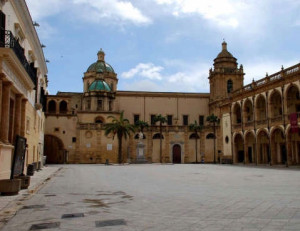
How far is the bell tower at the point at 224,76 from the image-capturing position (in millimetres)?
63622

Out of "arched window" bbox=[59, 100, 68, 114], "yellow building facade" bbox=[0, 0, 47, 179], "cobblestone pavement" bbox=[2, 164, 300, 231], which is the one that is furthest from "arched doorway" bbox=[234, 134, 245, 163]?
"cobblestone pavement" bbox=[2, 164, 300, 231]

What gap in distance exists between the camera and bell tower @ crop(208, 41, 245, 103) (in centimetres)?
6362

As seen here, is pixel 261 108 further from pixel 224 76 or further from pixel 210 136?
pixel 224 76

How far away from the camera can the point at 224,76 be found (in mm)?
64062

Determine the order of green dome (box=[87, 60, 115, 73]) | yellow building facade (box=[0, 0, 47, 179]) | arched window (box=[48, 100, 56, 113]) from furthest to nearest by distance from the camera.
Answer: green dome (box=[87, 60, 115, 73])
arched window (box=[48, 100, 56, 113])
yellow building facade (box=[0, 0, 47, 179])

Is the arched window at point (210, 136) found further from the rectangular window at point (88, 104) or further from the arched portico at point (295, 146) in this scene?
the rectangular window at point (88, 104)

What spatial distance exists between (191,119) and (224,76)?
10401 millimetres

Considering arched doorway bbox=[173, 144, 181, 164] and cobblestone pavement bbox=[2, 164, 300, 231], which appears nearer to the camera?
cobblestone pavement bbox=[2, 164, 300, 231]

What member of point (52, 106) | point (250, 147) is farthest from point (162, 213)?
point (52, 106)

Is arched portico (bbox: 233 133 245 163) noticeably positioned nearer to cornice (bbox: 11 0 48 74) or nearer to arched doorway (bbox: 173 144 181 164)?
arched doorway (bbox: 173 144 181 164)

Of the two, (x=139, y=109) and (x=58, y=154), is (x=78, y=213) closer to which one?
(x=58, y=154)

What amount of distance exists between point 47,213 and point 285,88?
112 feet

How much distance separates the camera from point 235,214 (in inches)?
318

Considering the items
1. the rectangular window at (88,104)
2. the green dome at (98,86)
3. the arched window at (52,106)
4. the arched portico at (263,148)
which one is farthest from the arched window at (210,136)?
the arched window at (52,106)
